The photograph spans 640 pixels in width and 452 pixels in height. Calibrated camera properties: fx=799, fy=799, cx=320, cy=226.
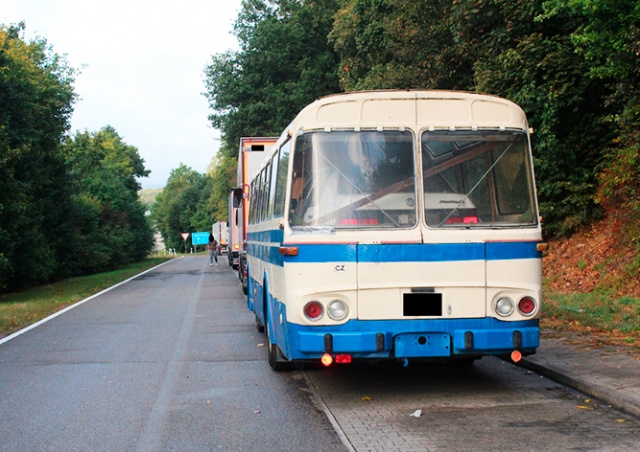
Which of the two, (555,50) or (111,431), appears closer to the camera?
(111,431)

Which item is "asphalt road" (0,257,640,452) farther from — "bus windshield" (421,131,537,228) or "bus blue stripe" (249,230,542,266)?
"bus windshield" (421,131,537,228)

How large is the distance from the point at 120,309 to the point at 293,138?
12039 mm

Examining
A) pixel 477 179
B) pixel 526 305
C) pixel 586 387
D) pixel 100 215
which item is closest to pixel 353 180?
pixel 477 179

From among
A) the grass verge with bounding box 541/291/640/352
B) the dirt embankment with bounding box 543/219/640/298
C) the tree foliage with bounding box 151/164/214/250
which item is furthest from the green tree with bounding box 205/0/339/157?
the tree foliage with bounding box 151/164/214/250

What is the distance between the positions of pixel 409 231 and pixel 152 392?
328 centimetres

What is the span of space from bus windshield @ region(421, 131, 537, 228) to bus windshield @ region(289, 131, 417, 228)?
0.68 ft

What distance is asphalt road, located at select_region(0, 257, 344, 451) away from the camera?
6492 mm

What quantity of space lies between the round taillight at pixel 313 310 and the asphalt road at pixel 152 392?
0.88m

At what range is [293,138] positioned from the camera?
7.77 meters

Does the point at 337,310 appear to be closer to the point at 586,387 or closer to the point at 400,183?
the point at 400,183

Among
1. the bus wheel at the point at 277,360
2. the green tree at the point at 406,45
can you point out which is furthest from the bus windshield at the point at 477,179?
the green tree at the point at 406,45

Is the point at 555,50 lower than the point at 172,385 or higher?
higher

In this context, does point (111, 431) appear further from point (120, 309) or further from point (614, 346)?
point (120, 309)

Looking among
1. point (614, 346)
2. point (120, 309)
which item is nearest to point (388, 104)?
point (614, 346)
